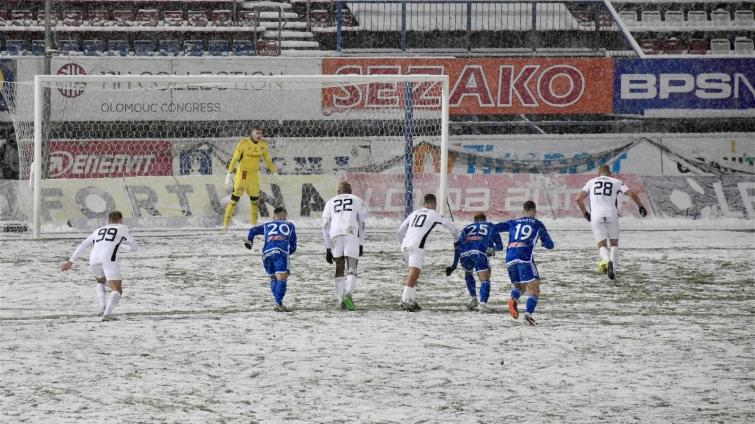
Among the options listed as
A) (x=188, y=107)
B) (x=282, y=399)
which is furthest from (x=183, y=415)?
(x=188, y=107)

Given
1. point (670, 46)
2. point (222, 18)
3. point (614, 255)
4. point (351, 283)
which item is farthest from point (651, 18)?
point (351, 283)

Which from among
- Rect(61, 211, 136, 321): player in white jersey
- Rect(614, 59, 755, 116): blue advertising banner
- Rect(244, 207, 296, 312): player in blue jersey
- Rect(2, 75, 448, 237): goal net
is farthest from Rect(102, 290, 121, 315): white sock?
Rect(614, 59, 755, 116): blue advertising banner

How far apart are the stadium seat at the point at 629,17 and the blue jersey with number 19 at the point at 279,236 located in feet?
73.2

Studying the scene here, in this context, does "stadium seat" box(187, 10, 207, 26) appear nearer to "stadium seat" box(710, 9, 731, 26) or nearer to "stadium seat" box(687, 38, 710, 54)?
"stadium seat" box(687, 38, 710, 54)

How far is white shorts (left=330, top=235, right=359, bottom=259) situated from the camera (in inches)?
500

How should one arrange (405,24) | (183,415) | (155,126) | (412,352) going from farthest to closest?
1. (405,24)
2. (155,126)
3. (412,352)
4. (183,415)

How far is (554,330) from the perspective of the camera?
37.7 ft

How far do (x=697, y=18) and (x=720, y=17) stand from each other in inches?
29.1

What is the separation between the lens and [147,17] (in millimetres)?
30406

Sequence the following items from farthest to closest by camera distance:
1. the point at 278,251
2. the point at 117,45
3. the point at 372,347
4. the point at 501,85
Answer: the point at 117,45 → the point at 501,85 → the point at 278,251 → the point at 372,347

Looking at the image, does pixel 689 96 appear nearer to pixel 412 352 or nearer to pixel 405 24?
pixel 405 24

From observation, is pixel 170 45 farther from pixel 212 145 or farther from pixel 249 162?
pixel 249 162

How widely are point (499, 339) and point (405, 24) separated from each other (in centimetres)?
1856

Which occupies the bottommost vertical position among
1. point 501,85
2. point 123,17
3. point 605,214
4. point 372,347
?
point 372,347
